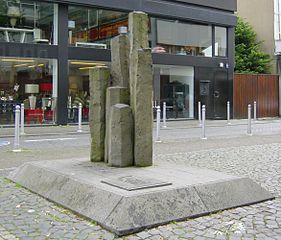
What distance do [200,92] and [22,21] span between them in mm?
12002

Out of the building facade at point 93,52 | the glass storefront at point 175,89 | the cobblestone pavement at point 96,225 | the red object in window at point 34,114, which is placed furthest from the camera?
the glass storefront at point 175,89

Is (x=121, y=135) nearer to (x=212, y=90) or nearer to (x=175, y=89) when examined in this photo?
(x=175, y=89)

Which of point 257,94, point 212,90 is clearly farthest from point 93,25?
point 257,94

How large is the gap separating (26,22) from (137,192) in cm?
1815

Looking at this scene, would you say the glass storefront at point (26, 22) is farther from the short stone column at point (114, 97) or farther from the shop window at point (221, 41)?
the short stone column at point (114, 97)

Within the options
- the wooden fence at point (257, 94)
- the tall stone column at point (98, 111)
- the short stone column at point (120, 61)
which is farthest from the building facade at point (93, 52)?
the short stone column at point (120, 61)

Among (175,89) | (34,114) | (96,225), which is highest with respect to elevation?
(175,89)

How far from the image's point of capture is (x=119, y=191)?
5789 mm

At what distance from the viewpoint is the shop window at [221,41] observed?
1183 inches

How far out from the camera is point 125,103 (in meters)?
8.01

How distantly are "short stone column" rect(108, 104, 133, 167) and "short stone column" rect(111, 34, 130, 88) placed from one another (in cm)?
75

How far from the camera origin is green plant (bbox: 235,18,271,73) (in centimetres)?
4259

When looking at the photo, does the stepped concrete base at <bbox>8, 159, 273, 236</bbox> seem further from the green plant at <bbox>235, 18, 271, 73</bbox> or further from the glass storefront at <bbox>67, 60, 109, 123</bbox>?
the green plant at <bbox>235, 18, 271, 73</bbox>

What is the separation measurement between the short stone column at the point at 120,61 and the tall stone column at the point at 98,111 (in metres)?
0.15
